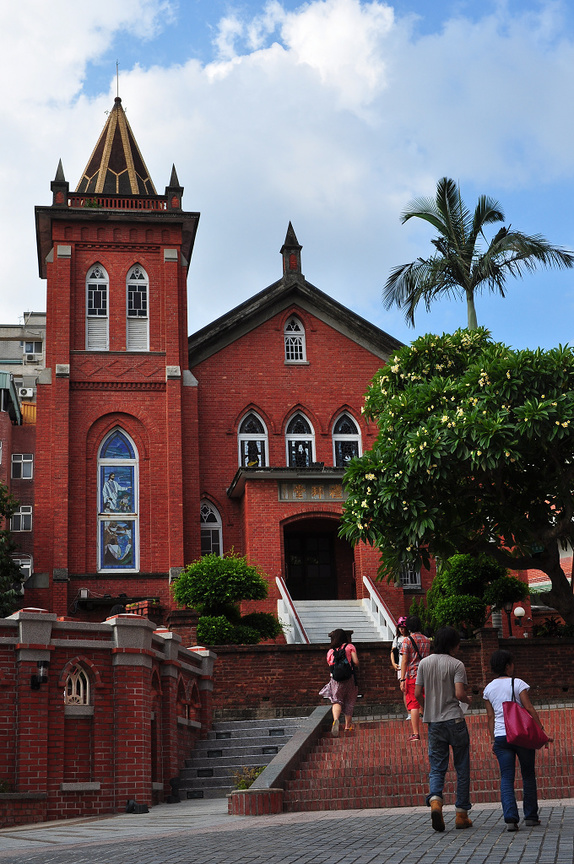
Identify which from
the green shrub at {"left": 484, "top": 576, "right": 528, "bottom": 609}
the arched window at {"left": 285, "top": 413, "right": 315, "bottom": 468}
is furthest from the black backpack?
the arched window at {"left": 285, "top": 413, "right": 315, "bottom": 468}

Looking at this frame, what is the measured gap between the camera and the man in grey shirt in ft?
27.1

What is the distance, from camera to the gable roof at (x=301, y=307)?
29688mm

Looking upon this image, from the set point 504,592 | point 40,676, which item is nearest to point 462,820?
point 40,676

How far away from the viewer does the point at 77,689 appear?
13.4m

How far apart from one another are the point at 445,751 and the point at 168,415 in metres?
19.8

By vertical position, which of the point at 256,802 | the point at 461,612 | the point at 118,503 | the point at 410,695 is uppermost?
the point at 118,503

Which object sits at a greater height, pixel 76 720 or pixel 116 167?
pixel 116 167

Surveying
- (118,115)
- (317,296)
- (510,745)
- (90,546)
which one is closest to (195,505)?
(90,546)

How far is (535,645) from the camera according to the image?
756 inches

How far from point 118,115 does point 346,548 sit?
50.4ft

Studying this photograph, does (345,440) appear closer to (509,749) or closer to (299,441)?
(299,441)

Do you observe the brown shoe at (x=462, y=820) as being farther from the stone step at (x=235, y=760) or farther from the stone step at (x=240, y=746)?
the stone step at (x=240, y=746)

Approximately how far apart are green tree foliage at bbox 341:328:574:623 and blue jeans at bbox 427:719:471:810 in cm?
874

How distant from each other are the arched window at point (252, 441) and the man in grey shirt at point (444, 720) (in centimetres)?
1993
